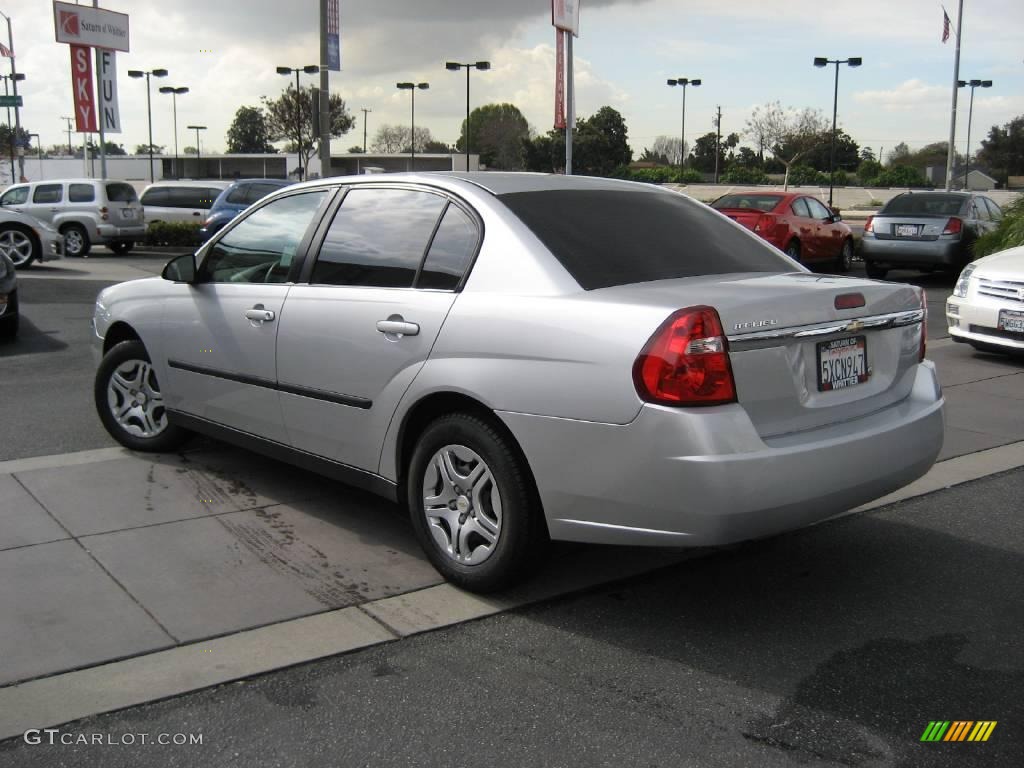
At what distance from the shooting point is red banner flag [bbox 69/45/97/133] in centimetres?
3269

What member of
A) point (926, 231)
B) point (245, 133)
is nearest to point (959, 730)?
point (926, 231)

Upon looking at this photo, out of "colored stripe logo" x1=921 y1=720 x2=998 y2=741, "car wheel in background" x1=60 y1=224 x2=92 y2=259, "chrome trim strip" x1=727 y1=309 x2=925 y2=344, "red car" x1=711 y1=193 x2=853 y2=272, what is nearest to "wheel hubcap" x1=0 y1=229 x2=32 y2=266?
"car wheel in background" x1=60 y1=224 x2=92 y2=259

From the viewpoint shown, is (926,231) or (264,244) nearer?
(264,244)

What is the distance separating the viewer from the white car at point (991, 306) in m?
9.45

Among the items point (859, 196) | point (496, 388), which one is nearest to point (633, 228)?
point (496, 388)

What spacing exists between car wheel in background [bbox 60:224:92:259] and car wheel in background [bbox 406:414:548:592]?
20.9 meters

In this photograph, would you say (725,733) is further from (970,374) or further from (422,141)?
(422,141)

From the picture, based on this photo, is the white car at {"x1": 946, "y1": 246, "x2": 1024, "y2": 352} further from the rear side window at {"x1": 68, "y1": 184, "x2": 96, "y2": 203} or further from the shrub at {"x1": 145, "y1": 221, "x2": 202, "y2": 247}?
the shrub at {"x1": 145, "y1": 221, "x2": 202, "y2": 247}

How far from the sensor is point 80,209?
75.5ft

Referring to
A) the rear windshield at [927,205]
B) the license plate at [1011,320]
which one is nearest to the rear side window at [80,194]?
the rear windshield at [927,205]

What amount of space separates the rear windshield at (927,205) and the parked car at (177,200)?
17596mm

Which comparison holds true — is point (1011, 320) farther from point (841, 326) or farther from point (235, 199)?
point (235, 199)

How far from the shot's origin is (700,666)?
3.60 meters

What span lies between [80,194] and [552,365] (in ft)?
71.9
